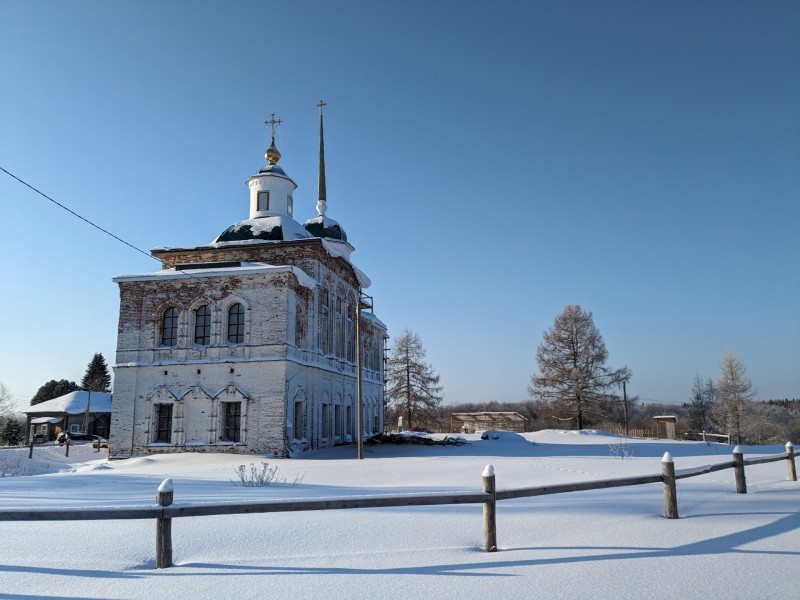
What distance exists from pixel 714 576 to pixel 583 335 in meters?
43.3

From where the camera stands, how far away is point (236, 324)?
2553cm

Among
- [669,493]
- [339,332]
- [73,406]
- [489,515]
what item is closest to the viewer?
[489,515]

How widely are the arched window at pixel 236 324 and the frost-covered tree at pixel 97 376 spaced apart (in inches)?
2252

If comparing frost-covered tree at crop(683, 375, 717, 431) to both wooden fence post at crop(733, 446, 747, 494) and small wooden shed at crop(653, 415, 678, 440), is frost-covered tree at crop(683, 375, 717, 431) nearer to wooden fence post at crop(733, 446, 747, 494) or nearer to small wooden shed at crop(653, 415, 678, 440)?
small wooden shed at crop(653, 415, 678, 440)

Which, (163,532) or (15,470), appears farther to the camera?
(15,470)

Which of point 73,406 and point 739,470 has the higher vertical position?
point 73,406

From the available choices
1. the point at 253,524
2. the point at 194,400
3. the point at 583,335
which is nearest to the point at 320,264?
the point at 194,400

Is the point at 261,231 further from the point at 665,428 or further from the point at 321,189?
the point at 665,428

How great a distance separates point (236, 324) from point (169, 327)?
313 cm

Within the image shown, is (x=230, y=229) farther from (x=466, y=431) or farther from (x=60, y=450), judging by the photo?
(x=466, y=431)

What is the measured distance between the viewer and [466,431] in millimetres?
48156

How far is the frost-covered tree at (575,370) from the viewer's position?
153 feet

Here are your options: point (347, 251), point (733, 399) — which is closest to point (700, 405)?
point (733, 399)

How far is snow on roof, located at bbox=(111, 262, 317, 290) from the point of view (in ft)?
82.3
